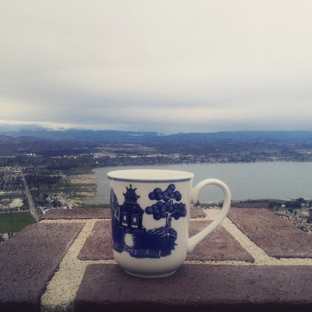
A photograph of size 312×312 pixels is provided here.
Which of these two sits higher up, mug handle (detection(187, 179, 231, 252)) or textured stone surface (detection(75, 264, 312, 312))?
mug handle (detection(187, 179, 231, 252))

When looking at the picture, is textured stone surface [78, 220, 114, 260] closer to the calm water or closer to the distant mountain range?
the calm water

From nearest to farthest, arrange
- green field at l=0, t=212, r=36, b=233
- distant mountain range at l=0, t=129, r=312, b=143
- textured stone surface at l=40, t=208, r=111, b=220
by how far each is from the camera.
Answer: textured stone surface at l=40, t=208, r=111, b=220 < green field at l=0, t=212, r=36, b=233 < distant mountain range at l=0, t=129, r=312, b=143

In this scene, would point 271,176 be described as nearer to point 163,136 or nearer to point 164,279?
point 163,136

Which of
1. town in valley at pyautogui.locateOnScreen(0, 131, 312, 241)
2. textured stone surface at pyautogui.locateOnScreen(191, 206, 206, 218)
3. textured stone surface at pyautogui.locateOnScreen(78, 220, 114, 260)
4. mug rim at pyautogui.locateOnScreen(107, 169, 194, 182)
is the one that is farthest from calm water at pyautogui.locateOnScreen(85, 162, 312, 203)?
mug rim at pyautogui.locateOnScreen(107, 169, 194, 182)

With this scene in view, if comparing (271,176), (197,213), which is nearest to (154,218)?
(197,213)

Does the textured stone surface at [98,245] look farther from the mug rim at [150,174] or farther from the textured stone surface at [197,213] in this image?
the textured stone surface at [197,213]

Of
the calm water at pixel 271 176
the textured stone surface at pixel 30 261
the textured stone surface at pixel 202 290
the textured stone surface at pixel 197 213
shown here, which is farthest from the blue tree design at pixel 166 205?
the calm water at pixel 271 176
